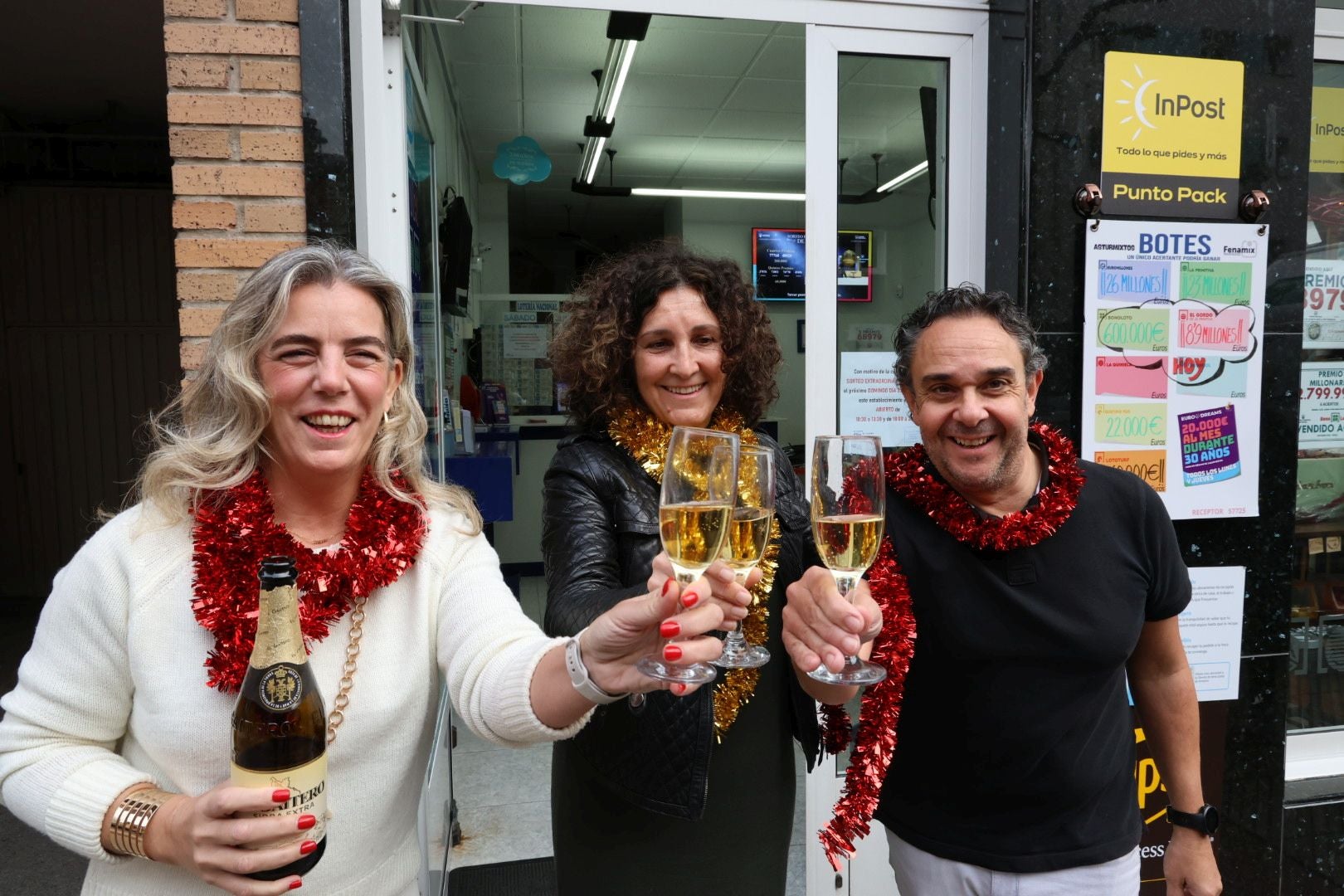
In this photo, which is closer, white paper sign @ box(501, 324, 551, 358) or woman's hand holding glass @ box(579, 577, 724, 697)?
woman's hand holding glass @ box(579, 577, 724, 697)

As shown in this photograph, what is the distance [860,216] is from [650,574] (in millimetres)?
1855

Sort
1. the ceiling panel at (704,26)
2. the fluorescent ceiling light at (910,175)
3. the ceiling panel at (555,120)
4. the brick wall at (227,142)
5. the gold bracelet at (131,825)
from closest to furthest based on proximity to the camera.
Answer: the gold bracelet at (131,825), the brick wall at (227,142), the fluorescent ceiling light at (910,175), the ceiling panel at (704,26), the ceiling panel at (555,120)

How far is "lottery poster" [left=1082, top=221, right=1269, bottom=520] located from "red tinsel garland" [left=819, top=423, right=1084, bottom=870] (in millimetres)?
1156

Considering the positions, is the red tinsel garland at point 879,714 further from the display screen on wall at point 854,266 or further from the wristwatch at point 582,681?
the display screen on wall at point 854,266

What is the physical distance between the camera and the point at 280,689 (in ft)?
3.35

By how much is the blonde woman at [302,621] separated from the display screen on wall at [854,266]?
1.66m

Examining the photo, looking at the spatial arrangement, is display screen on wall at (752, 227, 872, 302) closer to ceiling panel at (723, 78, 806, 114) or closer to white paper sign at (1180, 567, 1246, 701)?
ceiling panel at (723, 78, 806, 114)

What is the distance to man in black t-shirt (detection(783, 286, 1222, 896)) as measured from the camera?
1.50m

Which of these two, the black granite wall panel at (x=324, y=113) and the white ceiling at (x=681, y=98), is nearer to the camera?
the black granite wall panel at (x=324, y=113)

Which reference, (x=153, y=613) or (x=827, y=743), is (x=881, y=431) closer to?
(x=827, y=743)

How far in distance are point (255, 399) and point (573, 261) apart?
40.6 feet

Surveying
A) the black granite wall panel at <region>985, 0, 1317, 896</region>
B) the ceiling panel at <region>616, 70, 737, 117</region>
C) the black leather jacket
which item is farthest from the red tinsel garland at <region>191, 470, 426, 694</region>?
the ceiling panel at <region>616, 70, 737, 117</region>

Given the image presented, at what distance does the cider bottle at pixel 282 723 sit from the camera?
0.97 metres

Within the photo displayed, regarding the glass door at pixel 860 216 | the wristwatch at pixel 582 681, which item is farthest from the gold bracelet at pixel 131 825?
the glass door at pixel 860 216
